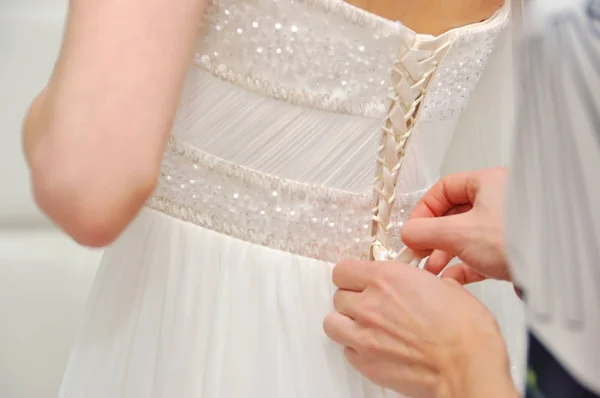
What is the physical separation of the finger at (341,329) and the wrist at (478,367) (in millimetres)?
81

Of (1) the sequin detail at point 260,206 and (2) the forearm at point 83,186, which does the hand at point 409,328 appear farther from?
(2) the forearm at point 83,186

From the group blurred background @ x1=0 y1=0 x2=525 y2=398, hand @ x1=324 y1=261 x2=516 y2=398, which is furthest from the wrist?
blurred background @ x1=0 y1=0 x2=525 y2=398

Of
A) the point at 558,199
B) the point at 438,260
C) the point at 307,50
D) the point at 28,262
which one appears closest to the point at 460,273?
the point at 438,260

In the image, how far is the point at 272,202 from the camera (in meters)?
0.48

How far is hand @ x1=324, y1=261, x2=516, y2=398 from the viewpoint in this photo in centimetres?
38

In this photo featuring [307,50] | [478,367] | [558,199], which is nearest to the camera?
[558,199]

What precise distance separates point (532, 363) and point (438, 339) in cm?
27

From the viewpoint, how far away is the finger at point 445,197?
0.51 meters

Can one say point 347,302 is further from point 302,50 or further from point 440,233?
point 302,50

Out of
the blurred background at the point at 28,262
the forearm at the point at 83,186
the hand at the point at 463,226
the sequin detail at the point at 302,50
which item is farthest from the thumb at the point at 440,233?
the blurred background at the point at 28,262

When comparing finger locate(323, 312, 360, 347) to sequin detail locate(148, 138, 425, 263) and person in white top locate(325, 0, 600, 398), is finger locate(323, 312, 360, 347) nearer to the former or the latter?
sequin detail locate(148, 138, 425, 263)

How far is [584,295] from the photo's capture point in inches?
5.2

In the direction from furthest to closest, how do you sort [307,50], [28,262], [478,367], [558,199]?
[28,262] < [307,50] < [478,367] < [558,199]

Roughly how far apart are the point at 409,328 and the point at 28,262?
2.42 ft
